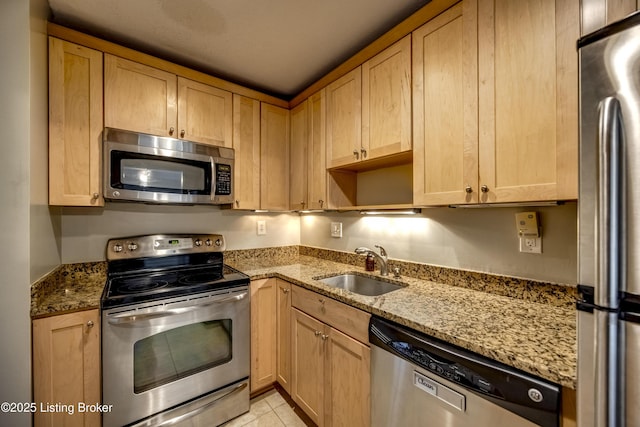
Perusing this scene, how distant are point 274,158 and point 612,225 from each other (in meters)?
2.13

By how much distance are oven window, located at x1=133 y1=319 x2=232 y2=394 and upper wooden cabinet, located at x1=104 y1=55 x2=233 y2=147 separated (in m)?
1.28

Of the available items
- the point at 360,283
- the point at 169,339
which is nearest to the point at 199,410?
the point at 169,339

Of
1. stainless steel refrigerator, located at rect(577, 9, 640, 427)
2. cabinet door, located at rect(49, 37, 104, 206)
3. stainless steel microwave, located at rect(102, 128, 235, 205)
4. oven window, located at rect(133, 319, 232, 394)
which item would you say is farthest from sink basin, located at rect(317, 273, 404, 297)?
cabinet door, located at rect(49, 37, 104, 206)

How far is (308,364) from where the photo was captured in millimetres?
1655

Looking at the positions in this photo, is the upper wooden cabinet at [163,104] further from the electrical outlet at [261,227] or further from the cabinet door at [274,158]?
the electrical outlet at [261,227]

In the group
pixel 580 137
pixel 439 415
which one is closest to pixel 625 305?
pixel 580 137

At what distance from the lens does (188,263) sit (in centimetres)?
210

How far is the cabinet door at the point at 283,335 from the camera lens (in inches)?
73.0

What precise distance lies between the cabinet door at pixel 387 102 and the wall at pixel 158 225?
1.29 m

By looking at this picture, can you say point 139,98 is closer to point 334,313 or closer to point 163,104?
point 163,104

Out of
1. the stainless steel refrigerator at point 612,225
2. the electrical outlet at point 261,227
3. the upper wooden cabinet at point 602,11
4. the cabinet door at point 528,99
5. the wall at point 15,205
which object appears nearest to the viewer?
the stainless steel refrigerator at point 612,225

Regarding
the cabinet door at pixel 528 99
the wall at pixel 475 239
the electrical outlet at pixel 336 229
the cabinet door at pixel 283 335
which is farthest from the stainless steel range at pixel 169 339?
the cabinet door at pixel 528 99

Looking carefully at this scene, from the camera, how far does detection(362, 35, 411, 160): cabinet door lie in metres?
1.47

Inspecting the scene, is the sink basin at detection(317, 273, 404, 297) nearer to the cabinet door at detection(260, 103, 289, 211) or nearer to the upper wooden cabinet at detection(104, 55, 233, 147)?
the cabinet door at detection(260, 103, 289, 211)
